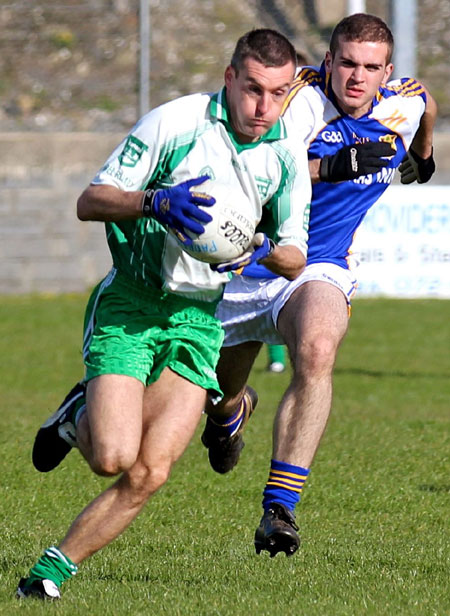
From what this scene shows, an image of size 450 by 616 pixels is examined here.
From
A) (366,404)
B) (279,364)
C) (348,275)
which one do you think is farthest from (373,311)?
(348,275)

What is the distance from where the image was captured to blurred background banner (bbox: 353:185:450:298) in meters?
18.1

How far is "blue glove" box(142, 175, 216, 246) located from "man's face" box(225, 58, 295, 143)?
0.37 metres

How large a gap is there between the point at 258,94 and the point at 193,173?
42 cm

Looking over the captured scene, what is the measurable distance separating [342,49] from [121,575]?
2884 millimetres

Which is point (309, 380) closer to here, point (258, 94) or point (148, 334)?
point (148, 334)

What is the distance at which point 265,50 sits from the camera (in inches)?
196

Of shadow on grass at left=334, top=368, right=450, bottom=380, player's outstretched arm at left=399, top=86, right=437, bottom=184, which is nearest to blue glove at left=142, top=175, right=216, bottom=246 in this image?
player's outstretched arm at left=399, top=86, right=437, bottom=184

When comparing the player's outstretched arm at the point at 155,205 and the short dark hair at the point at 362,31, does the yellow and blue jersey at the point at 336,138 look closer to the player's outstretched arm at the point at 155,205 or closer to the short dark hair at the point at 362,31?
the short dark hair at the point at 362,31

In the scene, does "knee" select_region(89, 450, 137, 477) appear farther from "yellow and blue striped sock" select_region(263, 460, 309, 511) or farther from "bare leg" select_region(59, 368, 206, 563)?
"yellow and blue striped sock" select_region(263, 460, 309, 511)

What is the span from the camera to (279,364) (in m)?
14.1

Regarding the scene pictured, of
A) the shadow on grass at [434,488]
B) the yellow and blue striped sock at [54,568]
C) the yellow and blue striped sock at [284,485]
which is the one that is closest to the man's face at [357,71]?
the yellow and blue striped sock at [284,485]

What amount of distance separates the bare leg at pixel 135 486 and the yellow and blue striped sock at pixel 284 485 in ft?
2.90

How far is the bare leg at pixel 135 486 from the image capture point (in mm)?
4922

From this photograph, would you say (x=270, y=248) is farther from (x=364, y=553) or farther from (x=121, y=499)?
(x=364, y=553)
